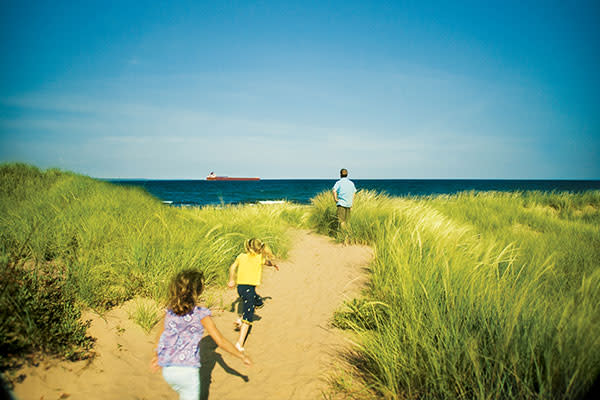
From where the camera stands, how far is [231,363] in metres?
3.56

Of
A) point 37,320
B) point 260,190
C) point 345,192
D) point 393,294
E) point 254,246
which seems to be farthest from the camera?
point 260,190

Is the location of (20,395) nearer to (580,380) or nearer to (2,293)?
(2,293)

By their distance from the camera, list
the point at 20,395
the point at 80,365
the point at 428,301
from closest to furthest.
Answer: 1. the point at 20,395
2. the point at 80,365
3. the point at 428,301

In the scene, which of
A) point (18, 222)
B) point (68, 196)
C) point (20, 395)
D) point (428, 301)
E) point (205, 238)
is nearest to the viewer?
point (20, 395)

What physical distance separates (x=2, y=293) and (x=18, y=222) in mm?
3445

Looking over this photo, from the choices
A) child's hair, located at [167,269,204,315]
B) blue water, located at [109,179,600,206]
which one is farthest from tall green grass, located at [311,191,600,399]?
blue water, located at [109,179,600,206]

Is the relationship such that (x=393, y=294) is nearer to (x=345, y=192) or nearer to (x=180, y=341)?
(x=180, y=341)

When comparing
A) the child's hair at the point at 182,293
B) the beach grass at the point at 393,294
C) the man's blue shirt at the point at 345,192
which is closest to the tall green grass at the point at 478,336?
the beach grass at the point at 393,294

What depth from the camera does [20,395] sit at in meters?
2.11

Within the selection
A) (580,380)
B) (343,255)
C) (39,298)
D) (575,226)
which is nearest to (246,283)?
(39,298)

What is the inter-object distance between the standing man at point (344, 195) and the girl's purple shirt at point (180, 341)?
6.66 meters

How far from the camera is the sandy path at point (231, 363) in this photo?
8.16 feet

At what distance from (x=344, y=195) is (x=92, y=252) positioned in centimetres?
652

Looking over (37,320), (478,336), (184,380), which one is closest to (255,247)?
(184,380)
